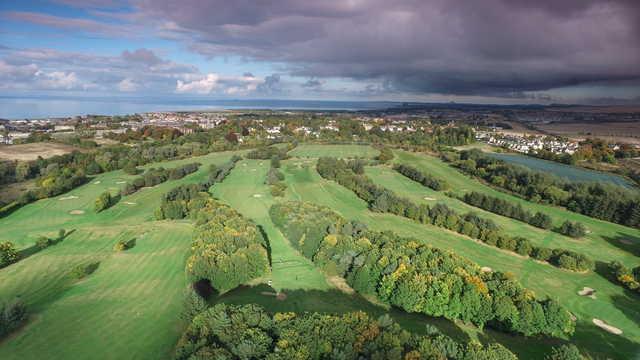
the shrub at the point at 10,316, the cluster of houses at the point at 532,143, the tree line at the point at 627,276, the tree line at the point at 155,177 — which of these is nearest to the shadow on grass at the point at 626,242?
the tree line at the point at 627,276

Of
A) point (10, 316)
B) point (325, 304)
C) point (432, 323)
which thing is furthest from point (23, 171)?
point (432, 323)

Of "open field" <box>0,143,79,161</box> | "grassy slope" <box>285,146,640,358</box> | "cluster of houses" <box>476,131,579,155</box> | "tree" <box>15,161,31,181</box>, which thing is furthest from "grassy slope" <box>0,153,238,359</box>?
"cluster of houses" <box>476,131,579,155</box>

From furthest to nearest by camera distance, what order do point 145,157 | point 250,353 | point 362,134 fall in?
point 362,134 < point 145,157 < point 250,353

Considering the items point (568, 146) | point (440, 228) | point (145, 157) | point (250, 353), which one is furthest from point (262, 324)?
point (568, 146)

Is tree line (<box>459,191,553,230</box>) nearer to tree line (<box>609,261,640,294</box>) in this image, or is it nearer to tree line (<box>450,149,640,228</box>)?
tree line (<box>450,149,640,228</box>)

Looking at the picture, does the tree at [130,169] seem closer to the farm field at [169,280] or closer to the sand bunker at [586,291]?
the farm field at [169,280]

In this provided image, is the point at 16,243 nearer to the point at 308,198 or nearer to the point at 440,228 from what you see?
the point at 308,198
